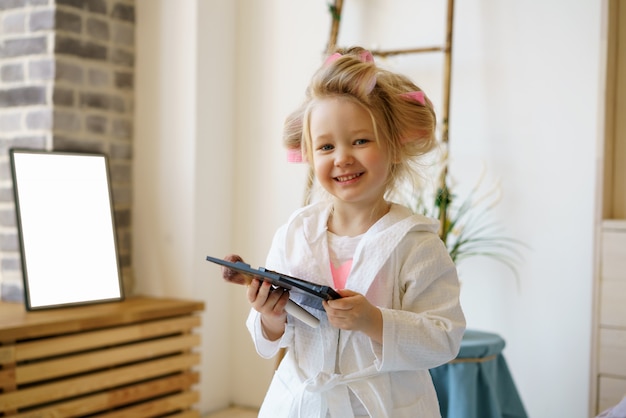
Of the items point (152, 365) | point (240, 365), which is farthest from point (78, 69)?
point (240, 365)

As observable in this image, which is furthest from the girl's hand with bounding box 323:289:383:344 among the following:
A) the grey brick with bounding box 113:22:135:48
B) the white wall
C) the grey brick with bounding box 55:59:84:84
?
the grey brick with bounding box 113:22:135:48

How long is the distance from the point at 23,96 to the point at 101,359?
1.05 metres

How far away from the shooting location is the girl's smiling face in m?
1.37

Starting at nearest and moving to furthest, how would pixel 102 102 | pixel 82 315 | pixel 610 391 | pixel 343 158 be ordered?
pixel 343 158 → pixel 610 391 → pixel 82 315 → pixel 102 102

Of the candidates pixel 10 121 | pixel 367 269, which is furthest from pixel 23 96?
pixel 367 269

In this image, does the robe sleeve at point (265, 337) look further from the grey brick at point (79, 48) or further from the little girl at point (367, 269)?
the grey brick at point (79, 48)

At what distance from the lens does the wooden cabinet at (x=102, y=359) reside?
2322 mm

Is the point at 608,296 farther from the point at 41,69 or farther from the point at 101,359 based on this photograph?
the point at 41,69

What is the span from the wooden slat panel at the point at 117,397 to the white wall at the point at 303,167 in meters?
0.31

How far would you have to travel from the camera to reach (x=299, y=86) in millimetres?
3191

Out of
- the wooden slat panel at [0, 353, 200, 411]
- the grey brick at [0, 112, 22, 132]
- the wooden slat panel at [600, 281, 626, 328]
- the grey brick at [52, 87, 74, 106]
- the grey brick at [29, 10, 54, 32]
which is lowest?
the wooden slat panel at [0, 353, 200, 411]

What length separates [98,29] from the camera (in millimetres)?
3004

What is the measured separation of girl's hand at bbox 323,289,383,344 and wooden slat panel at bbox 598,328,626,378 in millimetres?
1206

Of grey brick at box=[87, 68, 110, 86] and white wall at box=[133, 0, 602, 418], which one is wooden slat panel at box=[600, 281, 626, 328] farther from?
grey brick at box=[87, 68, 110, 86]
